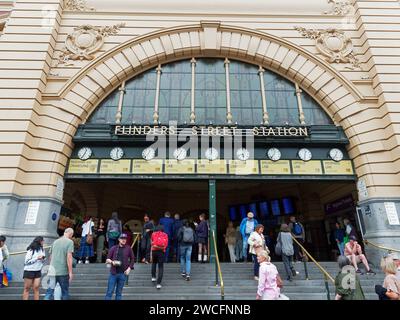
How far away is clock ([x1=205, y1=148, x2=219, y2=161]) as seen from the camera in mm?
13219

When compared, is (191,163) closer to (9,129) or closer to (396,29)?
→ (9,129)

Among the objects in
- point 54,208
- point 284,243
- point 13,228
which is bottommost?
point 284,243

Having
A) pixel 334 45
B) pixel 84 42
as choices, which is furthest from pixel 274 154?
pixel 84 42

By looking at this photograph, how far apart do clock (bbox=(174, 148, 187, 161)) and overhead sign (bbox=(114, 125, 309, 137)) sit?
77 cm

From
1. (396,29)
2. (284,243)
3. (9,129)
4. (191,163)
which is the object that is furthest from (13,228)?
(396,29)

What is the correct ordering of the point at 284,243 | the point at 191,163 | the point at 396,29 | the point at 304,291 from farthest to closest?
the point at 396,29 → the point at 191,163 → the point at 284,243 → the point at 304,291

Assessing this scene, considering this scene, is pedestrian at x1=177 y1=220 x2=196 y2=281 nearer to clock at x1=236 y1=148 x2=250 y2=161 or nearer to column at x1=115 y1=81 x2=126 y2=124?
clock at x1=236 y1=148 x2=250 y2=161

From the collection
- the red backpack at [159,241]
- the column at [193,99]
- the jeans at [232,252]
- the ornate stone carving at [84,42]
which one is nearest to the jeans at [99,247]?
the red backpack at [159,241]

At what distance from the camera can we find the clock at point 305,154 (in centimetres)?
1335

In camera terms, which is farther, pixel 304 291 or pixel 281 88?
pixel 281 88

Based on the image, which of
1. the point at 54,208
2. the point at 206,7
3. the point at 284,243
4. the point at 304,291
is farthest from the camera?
the point at 206,7

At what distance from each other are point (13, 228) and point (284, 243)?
10128 millimetres

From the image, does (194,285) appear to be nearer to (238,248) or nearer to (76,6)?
(238,248)

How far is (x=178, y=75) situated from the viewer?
1514 centimetres
